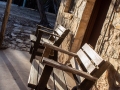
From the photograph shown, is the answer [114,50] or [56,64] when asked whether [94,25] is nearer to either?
[114,50]

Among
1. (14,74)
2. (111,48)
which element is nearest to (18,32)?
(14,74)

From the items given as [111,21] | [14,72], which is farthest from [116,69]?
[14,72]

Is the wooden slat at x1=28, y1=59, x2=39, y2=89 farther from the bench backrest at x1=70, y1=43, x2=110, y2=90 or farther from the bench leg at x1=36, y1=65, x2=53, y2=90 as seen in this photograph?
the bench backrest at x1=70, y1=43, x2=110, y2=90

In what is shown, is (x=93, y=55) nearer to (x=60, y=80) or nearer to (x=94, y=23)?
(x=60, y=80)

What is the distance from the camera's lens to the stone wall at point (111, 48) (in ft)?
7.49

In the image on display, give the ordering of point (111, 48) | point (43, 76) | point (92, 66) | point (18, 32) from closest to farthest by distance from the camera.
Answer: point (43, 76), point (92, 66), point (111, 48), point (18, 32)

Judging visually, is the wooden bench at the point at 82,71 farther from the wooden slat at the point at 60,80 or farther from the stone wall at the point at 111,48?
the stone wall at the point at 111,48

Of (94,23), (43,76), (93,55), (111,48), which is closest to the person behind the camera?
(43,76)

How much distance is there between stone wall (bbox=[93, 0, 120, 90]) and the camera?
2283 millimetres

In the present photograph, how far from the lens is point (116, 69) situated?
7.43ft

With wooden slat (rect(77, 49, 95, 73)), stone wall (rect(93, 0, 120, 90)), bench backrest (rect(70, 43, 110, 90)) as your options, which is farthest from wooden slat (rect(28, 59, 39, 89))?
stone wall (rect(93, 0, 120, 90))

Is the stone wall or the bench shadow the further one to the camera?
the bench shadow

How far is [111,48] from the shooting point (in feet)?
8.18

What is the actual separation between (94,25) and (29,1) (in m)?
14.4
